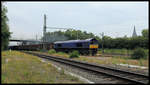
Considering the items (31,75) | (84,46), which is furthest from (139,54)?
(31,75)

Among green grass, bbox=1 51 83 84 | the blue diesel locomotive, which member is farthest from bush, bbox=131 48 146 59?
green grass, bbox=1 51 83 84

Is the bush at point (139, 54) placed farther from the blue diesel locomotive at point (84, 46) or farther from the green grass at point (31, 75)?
the green grass at point (31, 75)

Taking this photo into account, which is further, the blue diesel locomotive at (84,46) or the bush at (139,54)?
the blue diesel locomotive at (84,46)

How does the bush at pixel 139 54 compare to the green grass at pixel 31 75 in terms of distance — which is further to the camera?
the bush at pixel 139 54

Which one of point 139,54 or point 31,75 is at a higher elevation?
point 31,75

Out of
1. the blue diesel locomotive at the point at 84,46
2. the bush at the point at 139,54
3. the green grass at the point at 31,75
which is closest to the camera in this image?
the green grass at the point at 31,75

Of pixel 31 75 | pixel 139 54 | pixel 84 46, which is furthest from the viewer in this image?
pixel 84 46

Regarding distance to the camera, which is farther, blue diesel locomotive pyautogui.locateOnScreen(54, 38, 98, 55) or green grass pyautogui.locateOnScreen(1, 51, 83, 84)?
blue diesel locomotive pyautogui.locateOnScreen(54, 38, 98, 55)

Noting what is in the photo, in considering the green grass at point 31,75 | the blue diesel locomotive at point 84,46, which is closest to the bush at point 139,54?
the blue diesel locomotive at point 84,46

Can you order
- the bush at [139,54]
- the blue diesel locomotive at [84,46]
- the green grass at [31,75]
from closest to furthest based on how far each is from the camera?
the green grass at [31,75] → the bush at [139,54] → the blue diesel locomotive at [84,46]

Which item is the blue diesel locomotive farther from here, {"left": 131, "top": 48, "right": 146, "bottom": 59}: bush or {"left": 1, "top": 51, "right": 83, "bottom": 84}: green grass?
{"left": 1, "top": 51, "right": 83, "bottom": 84}: green grass

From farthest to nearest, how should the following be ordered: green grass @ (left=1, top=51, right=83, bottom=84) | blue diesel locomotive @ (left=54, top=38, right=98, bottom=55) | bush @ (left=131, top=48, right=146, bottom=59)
Result: 1. blue diesel locomotive @ (left=54, top=38, right=98, bottom=55)
2. bush @ (left=131, top=48, right=146, bottom=59)
3. green grass @ (left=1, top=51, right=83, bottom=84)

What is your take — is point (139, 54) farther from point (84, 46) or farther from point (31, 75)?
point (31, 75)

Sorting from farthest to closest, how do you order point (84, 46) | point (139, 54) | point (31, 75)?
1. point (84, 46)
2. point (139, 54)
3. point (31, 75)
